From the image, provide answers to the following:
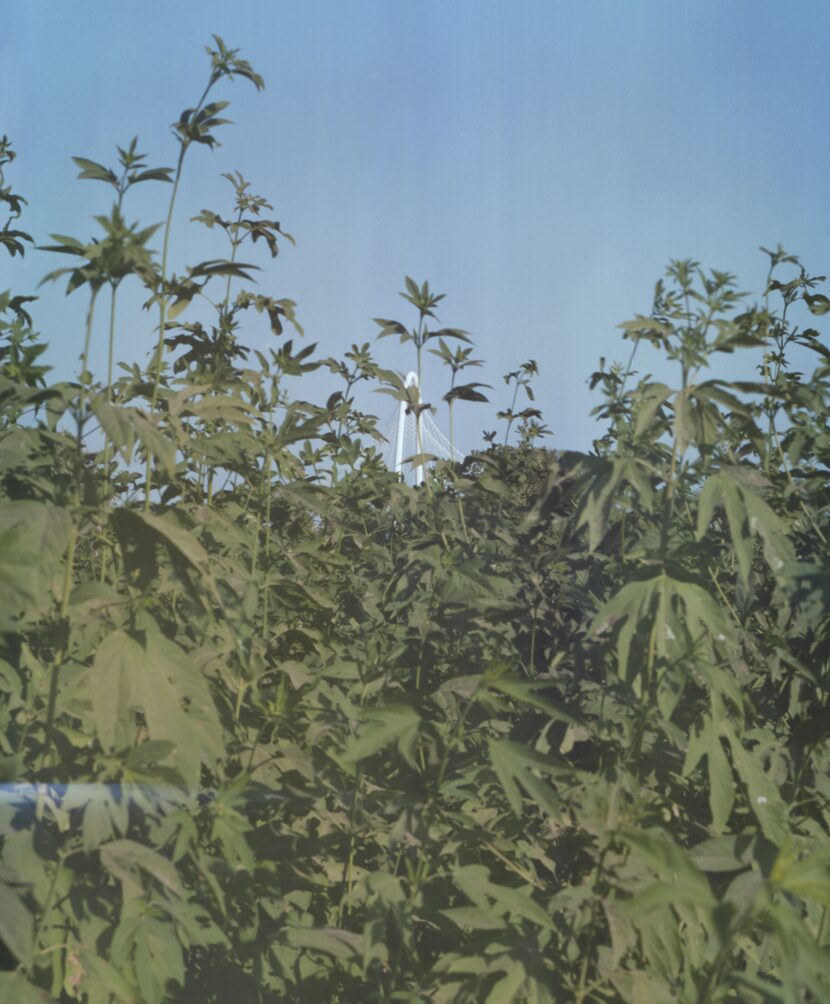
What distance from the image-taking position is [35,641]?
2.28m

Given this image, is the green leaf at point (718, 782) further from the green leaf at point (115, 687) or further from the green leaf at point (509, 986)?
the green leaf at point (115, 687)

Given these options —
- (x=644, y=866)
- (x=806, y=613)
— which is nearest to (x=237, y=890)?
(x=644, y=866)

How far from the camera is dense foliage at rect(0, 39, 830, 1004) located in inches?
62.2

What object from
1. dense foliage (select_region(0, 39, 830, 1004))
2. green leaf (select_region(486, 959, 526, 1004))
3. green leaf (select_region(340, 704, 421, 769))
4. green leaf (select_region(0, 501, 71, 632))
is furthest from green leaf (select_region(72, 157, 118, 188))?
green leaf (select_region(486, 959, 526, 1004))

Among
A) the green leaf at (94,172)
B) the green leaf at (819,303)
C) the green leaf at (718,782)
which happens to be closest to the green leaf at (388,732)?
the green leaf at (718,782)

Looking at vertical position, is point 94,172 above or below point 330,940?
above

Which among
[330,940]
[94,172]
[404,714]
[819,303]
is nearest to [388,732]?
[404,714]

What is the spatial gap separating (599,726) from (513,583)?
0.48m

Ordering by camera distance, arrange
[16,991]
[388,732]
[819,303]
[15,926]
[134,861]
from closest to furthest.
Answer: [15,926], [16,991], [134,861], [388,732], [819,303]

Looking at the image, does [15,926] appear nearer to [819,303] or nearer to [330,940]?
[330,940]

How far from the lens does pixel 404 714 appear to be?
180cm

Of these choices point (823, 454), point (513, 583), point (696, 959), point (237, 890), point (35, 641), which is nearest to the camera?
point (696, 959)

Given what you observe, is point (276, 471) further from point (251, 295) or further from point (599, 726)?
point (599, 726)

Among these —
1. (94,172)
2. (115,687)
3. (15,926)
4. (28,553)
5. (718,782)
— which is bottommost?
(15,926)
